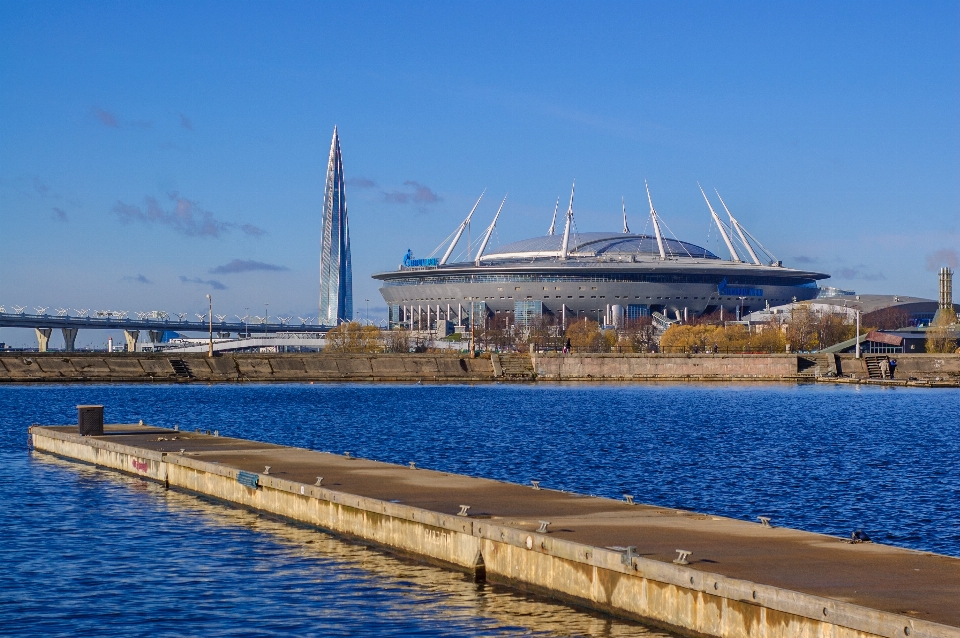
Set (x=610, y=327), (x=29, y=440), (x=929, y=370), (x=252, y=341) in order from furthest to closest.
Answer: (x=252, y=341), (x=610, y=327), (x=929, y=370), (x=29, y=440)

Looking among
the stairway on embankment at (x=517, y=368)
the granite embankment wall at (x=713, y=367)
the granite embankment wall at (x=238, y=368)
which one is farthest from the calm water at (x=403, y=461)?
the stairway on embankment at (x=517, y=368)

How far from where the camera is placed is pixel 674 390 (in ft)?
304

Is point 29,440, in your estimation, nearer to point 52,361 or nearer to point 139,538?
point 139,538

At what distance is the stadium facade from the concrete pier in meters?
153

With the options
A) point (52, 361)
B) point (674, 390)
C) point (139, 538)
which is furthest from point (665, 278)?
point (139, 538)

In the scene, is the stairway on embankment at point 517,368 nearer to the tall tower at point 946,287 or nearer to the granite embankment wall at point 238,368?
the granite embankment wall at point 238,368

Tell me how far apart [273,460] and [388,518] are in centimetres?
874

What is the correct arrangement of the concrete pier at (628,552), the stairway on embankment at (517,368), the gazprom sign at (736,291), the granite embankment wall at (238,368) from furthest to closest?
the gazprom sign at (736,291) < the stairway on embankment at (517,368) < the granite embankment wall at (238,368) < the concrete pier at (628,552)

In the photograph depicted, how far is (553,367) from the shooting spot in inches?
4333

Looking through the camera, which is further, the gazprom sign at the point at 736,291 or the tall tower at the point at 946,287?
the gazprom sign at the point at 736,291

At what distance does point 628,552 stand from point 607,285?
16481cm

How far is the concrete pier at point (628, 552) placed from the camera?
1273cm

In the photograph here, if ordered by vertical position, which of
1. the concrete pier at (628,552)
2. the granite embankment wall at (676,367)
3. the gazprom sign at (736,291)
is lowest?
the concrete pier at (628,552)

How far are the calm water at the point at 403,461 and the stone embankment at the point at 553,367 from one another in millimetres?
37266
